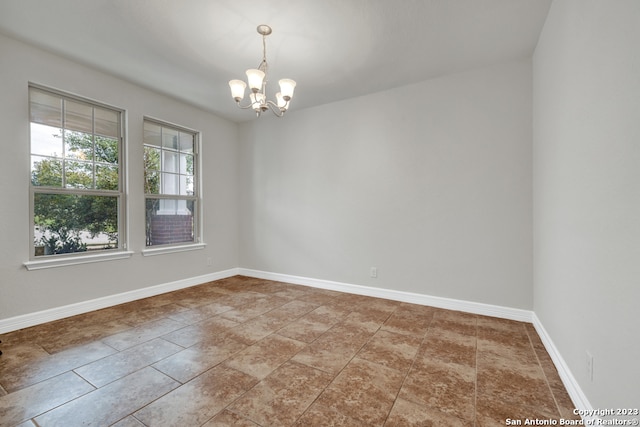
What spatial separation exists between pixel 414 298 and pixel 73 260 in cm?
400

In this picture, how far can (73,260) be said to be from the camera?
3043 millimetres

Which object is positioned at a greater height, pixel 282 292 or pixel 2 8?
pixel 2 8

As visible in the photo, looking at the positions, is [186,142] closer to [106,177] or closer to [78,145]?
[106,177]

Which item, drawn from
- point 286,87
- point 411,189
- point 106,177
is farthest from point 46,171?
point 411,189

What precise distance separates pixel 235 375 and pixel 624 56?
2748 mm

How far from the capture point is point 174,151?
4.18 meters

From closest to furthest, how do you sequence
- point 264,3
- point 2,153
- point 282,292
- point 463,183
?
1. point 264,3
2. point 2,153
3. point 463,183
4. point 282,292

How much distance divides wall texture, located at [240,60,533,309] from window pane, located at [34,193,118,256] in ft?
7.02

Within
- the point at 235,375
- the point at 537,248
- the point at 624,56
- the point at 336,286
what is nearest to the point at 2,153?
the point at 235,375

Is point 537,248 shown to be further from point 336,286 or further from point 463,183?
point 336,286

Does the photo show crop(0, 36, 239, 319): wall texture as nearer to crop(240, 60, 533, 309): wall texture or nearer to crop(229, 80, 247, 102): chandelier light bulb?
crop(240, 60, 533, 309): wall texture

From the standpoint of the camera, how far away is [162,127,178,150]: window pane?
4047 millimetres

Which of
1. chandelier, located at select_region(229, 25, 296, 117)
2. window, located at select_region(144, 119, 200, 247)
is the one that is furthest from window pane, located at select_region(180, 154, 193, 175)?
chandelier, located at select_region(229, 25, 296, 117)

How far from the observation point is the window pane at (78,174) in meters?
3.07
